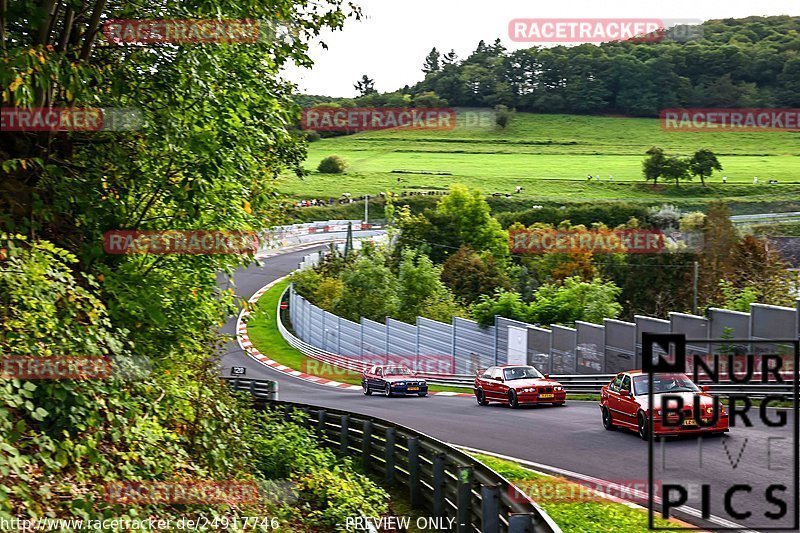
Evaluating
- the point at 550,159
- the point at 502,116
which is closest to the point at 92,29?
the point at 550,159

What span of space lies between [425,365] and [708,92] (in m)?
105

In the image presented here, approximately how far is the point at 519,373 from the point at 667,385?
11019 millimetres

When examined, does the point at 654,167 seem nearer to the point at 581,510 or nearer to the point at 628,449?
the point at 628,449

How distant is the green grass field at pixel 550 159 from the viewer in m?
107

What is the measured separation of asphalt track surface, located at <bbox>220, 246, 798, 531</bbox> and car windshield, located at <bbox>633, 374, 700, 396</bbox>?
102 cm

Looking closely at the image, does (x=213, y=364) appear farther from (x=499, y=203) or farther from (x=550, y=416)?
(x=499, y=203)

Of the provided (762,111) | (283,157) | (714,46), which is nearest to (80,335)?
(283,157)

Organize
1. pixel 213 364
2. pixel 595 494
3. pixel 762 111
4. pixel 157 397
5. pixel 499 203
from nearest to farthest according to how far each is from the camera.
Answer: pixel 157 397
pixel 595 494
pixel 213 364
pixel 499 203
pixel 762 111

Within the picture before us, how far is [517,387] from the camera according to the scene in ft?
91.6

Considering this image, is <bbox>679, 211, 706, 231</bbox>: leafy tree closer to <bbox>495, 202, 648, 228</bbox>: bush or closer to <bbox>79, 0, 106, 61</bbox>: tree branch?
<bbox>495, 202, 648, 228</bbox>: bush

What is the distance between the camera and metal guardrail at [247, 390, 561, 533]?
10.1 metres

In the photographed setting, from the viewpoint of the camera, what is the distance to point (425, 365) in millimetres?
47688

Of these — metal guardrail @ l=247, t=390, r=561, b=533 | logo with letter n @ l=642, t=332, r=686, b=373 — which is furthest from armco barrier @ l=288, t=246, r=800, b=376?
metal guardrail @ l=247, t=390, r=561, b=533

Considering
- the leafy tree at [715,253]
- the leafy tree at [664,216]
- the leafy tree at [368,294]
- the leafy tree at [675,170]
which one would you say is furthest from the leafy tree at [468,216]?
the leafy tree at [675,170]
